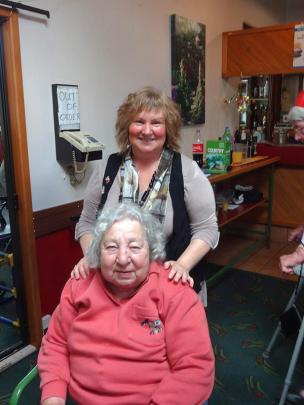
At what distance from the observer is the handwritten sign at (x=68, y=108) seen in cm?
243

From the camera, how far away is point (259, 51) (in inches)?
158

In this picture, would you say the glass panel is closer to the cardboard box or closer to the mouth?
the mouth

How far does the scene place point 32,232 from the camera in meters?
2.35

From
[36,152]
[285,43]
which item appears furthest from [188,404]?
[285,43]

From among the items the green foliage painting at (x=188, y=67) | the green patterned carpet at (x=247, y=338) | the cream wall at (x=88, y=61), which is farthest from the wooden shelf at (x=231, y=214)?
the green foliage painting at (x=188, y=67)

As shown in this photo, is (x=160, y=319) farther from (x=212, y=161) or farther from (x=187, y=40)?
(x=187, y=40)

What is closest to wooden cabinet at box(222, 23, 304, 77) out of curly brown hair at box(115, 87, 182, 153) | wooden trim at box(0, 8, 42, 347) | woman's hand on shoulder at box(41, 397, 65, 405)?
wooden trim at box(0, 8, 42, 347)

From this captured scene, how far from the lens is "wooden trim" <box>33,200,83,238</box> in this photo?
7.91 ft

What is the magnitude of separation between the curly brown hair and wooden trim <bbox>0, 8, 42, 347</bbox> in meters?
0.81

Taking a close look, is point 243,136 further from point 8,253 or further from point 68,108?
point 8,253

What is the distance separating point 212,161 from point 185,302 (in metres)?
2.30

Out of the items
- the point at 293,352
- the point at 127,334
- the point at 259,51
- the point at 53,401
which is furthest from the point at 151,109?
the point at 259,51

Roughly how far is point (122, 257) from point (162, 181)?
0.44 meters

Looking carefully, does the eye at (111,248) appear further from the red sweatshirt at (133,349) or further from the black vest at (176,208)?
the black vest at (176,208)
